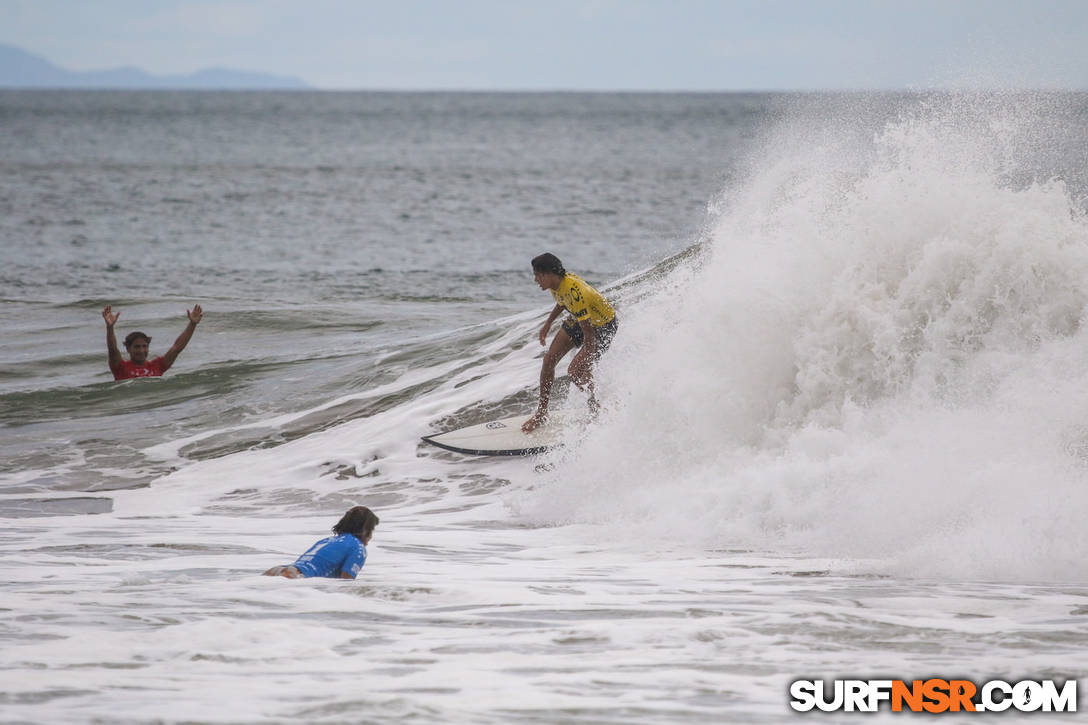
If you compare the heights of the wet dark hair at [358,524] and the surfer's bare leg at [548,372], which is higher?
the surfer's bare leg at [548,372]

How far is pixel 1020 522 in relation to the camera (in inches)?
256

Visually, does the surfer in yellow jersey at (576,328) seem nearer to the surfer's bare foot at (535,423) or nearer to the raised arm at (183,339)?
the surfer's bare foot at (535,423)

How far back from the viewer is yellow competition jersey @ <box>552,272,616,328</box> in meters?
10.0

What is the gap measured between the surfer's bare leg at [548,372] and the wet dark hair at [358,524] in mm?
3621

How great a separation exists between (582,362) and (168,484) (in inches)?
138

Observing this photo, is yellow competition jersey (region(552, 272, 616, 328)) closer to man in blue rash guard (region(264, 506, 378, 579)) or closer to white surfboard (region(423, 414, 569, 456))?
white surfboard (region(423, 414, 569, 456))

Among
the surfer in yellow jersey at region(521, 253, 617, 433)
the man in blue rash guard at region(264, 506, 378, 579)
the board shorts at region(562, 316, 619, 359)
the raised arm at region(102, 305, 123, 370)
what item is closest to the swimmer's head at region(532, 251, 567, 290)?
the surfer in yellow jersey at region(521, 253, 617, 433)

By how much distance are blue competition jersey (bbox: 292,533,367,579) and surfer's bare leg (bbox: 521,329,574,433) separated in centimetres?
381

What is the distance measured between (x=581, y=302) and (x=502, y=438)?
1.29 meters

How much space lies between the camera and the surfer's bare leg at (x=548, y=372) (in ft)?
32.9

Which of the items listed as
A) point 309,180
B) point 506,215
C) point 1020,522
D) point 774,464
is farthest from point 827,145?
point 309,180

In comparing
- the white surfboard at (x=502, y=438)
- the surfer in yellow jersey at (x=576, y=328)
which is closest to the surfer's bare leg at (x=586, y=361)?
the surfer in yellow jersey at (x=576, y=328)

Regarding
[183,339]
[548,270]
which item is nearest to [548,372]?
[548,270]

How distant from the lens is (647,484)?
8.37 meters
